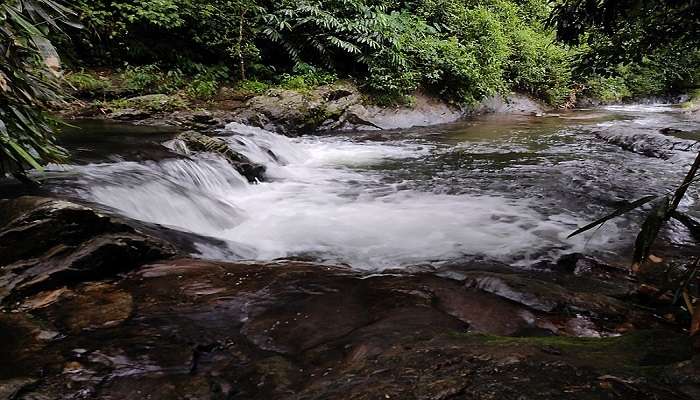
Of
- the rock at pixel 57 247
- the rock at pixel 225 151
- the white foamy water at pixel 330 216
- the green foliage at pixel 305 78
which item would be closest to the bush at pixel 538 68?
the green foliage at pixel 305 78

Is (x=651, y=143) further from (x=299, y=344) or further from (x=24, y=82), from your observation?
(x=24, y=82)

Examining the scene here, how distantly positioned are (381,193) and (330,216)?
1143 mm

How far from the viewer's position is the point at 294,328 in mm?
2203

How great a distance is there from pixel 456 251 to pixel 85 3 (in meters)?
9.32

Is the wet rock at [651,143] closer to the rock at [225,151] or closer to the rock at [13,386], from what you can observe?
the rock at [225,151]

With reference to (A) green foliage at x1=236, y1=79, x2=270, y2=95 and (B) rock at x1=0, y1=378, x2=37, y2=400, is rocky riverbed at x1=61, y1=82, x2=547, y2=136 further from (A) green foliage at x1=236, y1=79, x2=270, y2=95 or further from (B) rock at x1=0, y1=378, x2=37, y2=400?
(B) rock at x1=0, y1=378, x2=37, y2=400

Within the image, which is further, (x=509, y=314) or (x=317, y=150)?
(x=317, y=150)

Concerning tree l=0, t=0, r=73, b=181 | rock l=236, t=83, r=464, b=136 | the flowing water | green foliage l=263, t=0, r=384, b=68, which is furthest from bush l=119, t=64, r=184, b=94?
tree l=0, t=0, r=73, b=181

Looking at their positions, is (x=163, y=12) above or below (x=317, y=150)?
above

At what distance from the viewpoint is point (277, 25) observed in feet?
37.6

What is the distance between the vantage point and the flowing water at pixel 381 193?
3.96m

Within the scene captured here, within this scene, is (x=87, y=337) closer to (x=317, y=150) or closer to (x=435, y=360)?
(x=435, y=360)

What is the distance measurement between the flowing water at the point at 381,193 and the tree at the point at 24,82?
1.02m

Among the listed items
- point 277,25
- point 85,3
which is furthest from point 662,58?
point 85,3
